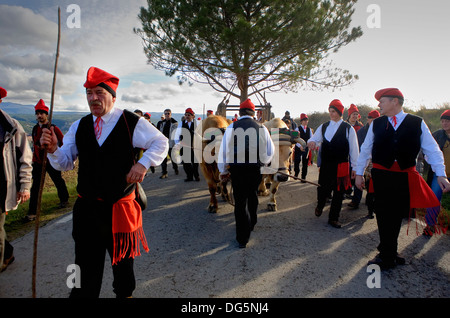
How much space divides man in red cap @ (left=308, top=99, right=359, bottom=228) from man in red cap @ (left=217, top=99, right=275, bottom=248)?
1396mm

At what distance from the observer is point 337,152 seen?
4.34 metres

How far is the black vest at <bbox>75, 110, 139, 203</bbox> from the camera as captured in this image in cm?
199

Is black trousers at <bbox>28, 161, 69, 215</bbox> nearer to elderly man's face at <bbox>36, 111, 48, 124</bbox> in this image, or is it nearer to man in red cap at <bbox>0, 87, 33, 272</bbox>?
elderly man's face at <bbox>36, 111, 48, 124</bbox>

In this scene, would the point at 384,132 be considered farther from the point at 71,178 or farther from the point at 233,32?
the point at 71,178

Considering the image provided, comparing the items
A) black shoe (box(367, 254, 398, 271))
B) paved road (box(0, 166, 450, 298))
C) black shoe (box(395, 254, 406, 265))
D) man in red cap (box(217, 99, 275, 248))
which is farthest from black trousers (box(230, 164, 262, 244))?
black shoe (box(395, 254, 406, 265))

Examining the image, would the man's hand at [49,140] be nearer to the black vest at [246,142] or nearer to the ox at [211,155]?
the black vest at [246,142]

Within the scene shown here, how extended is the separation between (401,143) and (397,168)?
1.02 ft

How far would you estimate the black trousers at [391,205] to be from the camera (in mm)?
3041

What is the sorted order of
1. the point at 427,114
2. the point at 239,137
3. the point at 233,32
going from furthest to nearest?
1. the point at 427,114
2. the point at 233,32
3. the point at 239,137

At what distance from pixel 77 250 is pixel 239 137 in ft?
7.58
